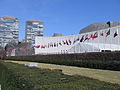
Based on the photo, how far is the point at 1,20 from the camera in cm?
11281

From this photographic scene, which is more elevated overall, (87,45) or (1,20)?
(1,20)

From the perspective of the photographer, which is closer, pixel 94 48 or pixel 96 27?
pixel 94 48

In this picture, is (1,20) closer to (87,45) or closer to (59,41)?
(59,41)

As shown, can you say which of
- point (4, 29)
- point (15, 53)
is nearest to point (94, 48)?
point (15, 53)

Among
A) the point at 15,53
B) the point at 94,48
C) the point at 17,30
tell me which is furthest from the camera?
the point at 17,30

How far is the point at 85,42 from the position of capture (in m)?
37.8

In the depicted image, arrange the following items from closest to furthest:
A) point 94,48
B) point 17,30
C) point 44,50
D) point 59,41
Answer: point 94,48
point 59,41
point 44,50
point 17,30

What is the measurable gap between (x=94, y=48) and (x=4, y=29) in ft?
308

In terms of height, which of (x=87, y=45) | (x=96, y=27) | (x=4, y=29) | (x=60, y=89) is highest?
(x=4, y=29)

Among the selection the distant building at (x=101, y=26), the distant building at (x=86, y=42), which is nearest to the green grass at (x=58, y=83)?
the distant building at (x=86, y=42)

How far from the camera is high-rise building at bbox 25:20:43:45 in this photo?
121750 mm

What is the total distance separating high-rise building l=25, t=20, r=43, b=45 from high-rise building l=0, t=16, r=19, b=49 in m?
7.63

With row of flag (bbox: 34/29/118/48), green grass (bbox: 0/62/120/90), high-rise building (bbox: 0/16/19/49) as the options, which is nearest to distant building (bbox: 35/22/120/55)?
row of flag (bbox: 34/29/118/48)

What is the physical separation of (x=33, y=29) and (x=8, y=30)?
19.0 meters
